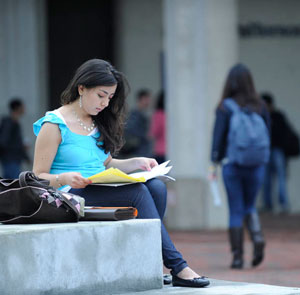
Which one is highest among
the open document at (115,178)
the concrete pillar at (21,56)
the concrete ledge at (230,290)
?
the concrete pillar at (21,56)

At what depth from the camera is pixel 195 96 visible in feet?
39.7

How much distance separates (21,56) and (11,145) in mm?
2343

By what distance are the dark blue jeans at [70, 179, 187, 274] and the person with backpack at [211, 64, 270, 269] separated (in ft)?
10.6

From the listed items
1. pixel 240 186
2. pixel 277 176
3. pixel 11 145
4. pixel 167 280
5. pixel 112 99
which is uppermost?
pixel 112 99

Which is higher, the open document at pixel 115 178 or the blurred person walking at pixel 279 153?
the open document at pixel 115 178

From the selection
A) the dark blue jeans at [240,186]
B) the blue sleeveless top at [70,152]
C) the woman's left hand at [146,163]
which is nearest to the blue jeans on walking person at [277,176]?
the dark blue jeans at [240,186]

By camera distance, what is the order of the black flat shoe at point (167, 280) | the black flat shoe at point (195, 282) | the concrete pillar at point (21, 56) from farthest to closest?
the concrete pillar at point (21, 56) < the black flat shoe at point (167, 280) < the black flat shoe at point (195, 282)

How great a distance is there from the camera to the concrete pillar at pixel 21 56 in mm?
14625

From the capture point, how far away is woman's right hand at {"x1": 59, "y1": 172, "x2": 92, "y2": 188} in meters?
4.60

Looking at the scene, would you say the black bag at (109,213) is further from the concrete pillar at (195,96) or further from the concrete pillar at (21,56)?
the concrete pillar at (21,56)

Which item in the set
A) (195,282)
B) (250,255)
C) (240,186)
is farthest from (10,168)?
(195,282)

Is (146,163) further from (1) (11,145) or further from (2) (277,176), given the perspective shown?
(2) (277,176)

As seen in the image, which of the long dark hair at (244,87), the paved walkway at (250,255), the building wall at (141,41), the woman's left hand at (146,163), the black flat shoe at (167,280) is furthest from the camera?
the building wall at (141,41)

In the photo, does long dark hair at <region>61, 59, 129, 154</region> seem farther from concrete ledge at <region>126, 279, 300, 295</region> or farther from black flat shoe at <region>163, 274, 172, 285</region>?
concrete ledge at <region>126, 279, 300, 295</region>
